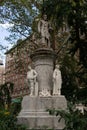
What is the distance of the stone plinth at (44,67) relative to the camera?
46.0ft

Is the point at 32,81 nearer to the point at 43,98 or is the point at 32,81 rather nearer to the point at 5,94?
the point at 43,98

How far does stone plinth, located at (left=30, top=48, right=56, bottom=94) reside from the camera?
14031mm

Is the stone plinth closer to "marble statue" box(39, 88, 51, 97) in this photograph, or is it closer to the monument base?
"marble statue" box(39, 88, 51, 97)

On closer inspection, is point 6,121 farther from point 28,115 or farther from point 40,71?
point 40,71

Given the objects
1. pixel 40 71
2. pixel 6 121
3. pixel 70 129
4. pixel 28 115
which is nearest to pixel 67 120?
pixel 70 129

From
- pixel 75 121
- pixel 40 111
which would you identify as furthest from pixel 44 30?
pixel 75 121

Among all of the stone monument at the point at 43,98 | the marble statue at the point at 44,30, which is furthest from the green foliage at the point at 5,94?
the marble statue at the point at 44,30

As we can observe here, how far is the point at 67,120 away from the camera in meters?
8.62

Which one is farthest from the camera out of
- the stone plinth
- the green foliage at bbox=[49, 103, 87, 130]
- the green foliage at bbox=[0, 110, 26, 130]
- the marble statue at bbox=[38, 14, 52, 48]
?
the marble statue at bbox=[38, 14, 52, 48]

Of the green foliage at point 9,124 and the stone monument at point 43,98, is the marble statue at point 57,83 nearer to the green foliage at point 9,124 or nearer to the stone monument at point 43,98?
the stone monument at point 43,98

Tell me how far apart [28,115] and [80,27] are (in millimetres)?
4024

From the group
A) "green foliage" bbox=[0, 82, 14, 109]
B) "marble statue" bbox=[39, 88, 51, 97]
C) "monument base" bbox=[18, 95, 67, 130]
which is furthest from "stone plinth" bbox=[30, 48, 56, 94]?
"green foliage" bbox=[0, 82, 14, 109]

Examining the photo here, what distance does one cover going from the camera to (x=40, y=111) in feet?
43.0

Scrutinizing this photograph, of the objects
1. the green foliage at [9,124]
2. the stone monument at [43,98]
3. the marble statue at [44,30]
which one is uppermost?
the marble statue at [44,30]
